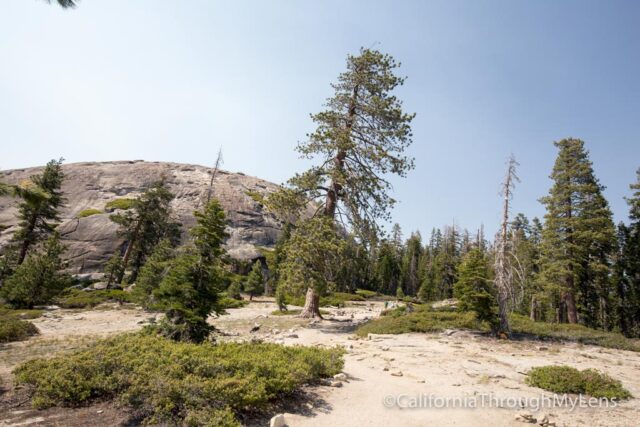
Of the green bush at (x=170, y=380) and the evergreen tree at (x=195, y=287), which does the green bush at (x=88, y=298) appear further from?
the green bush at (x=170, y=380)

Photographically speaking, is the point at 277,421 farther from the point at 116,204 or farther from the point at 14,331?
the point at 116,204

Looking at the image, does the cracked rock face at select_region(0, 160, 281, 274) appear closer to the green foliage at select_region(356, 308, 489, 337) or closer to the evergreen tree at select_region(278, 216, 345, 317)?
the evergreen tree at select_region(278, 216, 345, 317)

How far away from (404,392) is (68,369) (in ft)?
22.0

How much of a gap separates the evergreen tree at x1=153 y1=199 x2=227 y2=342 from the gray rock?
3600 centimetres

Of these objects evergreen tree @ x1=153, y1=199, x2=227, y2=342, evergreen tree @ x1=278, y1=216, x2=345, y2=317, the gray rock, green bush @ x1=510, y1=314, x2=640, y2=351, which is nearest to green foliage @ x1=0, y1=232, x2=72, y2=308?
the gray rock

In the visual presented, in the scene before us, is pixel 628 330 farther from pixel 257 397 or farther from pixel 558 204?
pixel 257 397

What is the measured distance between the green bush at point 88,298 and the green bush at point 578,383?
26.8 m

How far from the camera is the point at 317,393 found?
6.98 m

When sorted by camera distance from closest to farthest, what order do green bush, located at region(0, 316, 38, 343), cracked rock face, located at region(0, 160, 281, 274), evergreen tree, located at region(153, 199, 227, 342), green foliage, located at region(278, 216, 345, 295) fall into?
evergreen tree, located at region(153, 199, 227, 342)
green bush, located at region(0, 316, 38, 343)
green foliage, located at region(278, 216, 345, 295)
cracked rock face, located at region(0, 160, 281, 274)

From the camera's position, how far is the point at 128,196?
55.7 metres

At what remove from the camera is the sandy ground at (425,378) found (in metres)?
6.08

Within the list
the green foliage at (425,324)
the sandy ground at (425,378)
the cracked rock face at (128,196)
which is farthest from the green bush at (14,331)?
the cracked rock face at (128,196)

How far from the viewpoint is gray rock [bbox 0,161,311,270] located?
42.8 metres

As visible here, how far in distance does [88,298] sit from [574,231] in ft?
130
